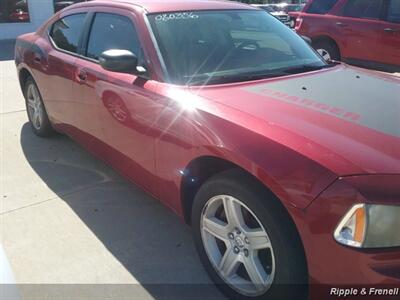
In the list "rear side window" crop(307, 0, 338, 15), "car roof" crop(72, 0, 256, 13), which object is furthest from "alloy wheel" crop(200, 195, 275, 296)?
"rear side window" crop(307, 0, 338, 15)

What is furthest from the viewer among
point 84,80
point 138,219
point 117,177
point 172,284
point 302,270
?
point 117,177

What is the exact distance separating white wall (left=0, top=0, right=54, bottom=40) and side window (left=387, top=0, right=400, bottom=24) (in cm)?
1438

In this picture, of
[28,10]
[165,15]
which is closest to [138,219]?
[165,15]

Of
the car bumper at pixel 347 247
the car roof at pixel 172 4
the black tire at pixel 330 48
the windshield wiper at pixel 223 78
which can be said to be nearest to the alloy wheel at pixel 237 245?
the car bumper at pixel 347 247

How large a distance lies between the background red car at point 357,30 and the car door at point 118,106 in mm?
5656

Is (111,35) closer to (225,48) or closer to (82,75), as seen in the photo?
(82,75)

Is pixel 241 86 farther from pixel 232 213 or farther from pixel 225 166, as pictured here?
pixel 232 213

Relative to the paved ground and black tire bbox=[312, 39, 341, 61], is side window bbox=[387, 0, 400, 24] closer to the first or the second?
black tire bbox=[312, 39, 341, 61]

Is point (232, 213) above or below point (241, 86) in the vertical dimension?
below

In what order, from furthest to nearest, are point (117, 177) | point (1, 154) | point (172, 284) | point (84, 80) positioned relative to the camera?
point (1, 154), point (117, 177), point (84, 80), point (172, 284)

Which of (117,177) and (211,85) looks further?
(117,177)

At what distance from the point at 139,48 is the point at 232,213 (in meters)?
1.43

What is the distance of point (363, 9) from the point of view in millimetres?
7992

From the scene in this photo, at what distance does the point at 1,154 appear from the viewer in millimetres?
4781
